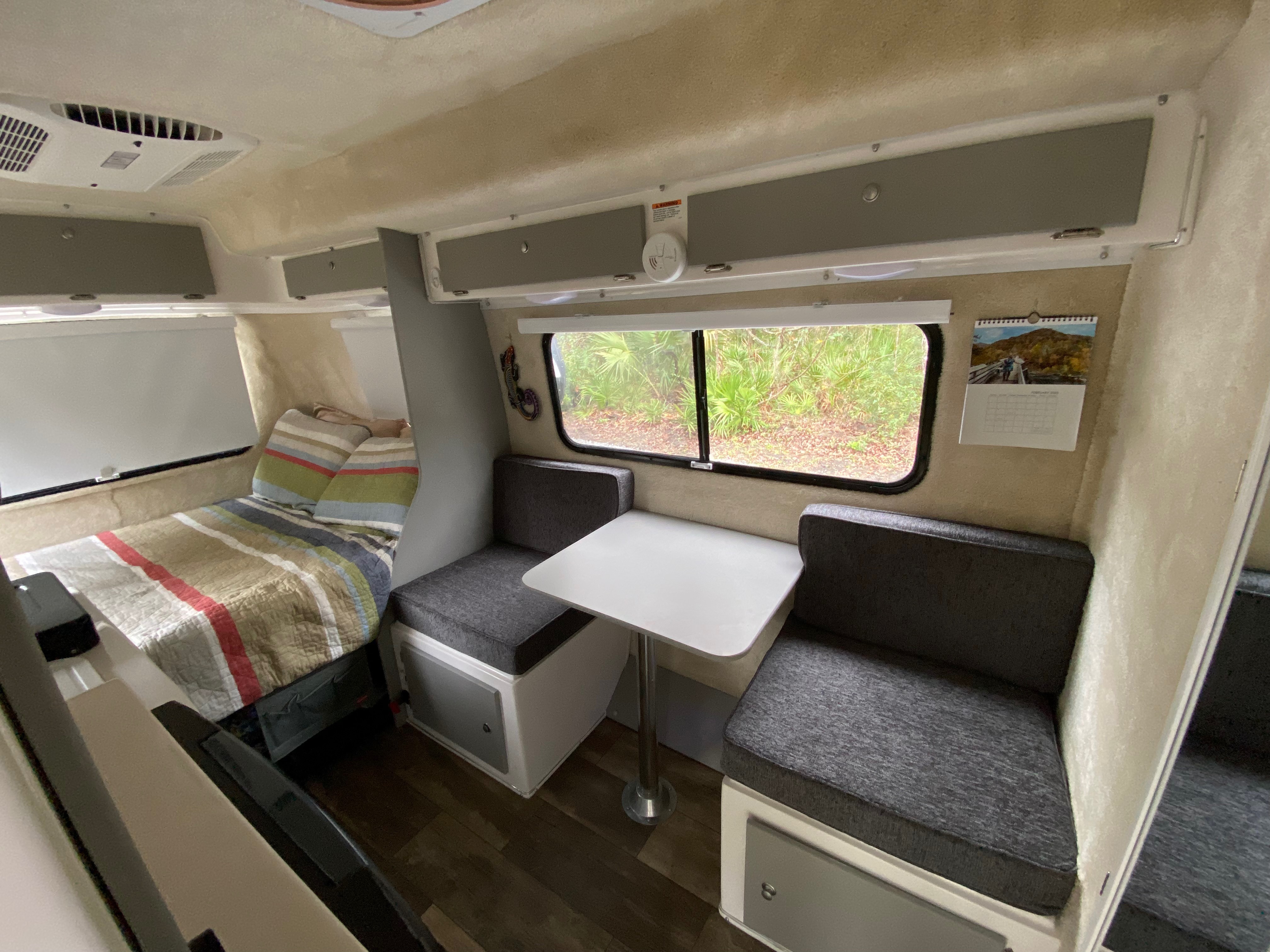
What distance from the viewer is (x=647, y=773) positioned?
2021 mm

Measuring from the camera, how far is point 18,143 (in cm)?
137

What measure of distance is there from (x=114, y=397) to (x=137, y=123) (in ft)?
6.74

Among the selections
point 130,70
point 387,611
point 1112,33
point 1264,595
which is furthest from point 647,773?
point 130,70

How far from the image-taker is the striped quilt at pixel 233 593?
1.80m

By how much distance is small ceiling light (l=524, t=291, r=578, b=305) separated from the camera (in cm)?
190

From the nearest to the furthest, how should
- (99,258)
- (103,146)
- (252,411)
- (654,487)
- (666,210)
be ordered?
(103,146) → (666,210) → (99,258) → (654,487) → (252,411)

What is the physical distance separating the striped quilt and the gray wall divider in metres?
0.21

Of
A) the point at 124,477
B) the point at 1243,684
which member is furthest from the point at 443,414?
the point at 1243,684

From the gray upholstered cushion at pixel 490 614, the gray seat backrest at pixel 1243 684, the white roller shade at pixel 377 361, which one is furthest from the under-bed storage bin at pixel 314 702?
the gray seat backrest at pixel 1243 684

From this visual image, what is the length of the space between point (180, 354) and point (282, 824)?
3376 millimetres

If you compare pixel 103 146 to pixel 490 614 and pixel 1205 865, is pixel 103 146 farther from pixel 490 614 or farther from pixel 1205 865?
pixel 1205 865

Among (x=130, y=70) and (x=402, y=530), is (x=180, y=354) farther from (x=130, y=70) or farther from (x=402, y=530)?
(x=130, y=70)

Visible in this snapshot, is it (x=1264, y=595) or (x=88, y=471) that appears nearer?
(x=1264, y=595)

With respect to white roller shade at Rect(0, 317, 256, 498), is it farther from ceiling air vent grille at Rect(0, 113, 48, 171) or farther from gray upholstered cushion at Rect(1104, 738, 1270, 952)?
gray upholstered cushion at Rect(1104, 738, 1270, 952)
